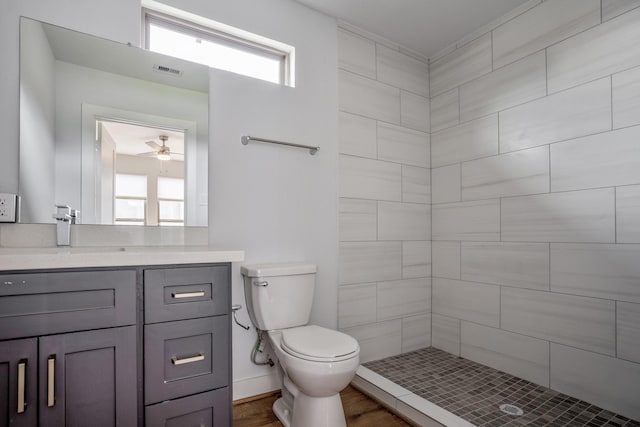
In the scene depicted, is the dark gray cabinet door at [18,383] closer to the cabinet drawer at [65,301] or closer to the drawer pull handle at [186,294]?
the cabinet drawer at [65,301]

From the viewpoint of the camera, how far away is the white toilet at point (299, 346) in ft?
5.06

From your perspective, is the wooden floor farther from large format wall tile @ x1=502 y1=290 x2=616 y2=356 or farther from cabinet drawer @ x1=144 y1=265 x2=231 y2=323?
large format wall tile @ x1=502 y1=290 x2=616 y2=356

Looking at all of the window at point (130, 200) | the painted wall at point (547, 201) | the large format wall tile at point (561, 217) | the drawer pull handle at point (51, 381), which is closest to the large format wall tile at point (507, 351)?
the painted wall at point (547, 201)

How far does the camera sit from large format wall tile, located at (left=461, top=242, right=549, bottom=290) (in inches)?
85.4

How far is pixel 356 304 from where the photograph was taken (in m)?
2.49

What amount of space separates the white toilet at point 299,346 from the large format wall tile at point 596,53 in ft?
6.17

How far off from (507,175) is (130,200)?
2.33 meters

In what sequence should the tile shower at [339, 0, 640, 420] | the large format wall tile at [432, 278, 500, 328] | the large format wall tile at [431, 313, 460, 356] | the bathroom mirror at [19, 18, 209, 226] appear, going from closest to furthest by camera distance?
the bathroom mirror at [19, 18, 209, 226] → the tile shower at [339, 0, 640, 420] → the large format wall tile at [432, 278, 500, 328] → the large format wall tile at [431, 313, 460, 356]

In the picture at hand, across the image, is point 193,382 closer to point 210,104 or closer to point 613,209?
point 210,104

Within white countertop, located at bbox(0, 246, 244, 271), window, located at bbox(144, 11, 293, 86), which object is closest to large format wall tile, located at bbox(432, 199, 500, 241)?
window, located at bbox(144, 11, 293, 86)

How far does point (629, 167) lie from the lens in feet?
5.91

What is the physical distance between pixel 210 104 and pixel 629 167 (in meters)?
2.27

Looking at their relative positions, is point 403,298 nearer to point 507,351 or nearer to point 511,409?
point 507,351

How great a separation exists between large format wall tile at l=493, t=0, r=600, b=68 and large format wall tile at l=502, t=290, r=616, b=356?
5.08 feet
